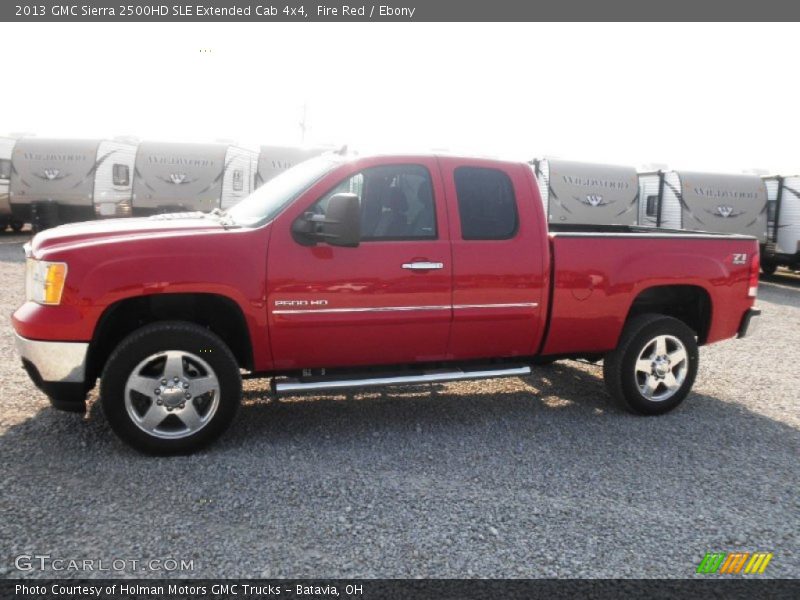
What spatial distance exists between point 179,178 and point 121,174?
2.44 meters

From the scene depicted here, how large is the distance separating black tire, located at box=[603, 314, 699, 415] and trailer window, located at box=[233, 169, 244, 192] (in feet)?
46.6

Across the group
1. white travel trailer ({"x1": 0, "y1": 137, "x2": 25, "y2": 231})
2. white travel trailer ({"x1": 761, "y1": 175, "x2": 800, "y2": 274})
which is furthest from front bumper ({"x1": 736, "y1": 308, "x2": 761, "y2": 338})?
white travel trailer ({"x1": 0, "y1": 137, "x2": 25, "y2": 231})

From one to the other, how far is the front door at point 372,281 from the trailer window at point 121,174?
52.2ft

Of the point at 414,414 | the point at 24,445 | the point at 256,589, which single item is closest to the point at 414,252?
the point at 414,414

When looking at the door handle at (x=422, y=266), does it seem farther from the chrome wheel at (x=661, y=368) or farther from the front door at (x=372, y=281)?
the chrome wheel at (x=661, y=368)

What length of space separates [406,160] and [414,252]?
26.0 inches

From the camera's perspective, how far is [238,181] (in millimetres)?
17562

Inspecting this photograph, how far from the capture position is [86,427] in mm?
4363

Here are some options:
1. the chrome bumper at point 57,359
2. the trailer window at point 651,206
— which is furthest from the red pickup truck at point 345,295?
the trailer window at point 651,206

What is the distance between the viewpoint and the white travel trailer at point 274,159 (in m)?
17.5

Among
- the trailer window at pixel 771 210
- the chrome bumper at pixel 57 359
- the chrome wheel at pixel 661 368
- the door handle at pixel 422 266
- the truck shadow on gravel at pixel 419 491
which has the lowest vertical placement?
the truck shadow on gravel at pixel 419 491

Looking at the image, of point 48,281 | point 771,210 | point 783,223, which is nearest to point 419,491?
point 48,281

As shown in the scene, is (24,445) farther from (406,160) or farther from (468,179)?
(468,179)

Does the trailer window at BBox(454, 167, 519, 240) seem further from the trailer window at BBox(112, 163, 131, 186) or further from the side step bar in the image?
the trailer window at BBox(112, 163, 131, 186)
